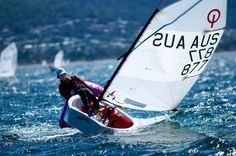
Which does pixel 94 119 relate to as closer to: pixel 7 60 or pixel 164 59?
pixel 164 59

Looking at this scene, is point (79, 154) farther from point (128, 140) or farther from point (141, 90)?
point (141, 90)

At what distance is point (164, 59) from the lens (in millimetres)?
17922

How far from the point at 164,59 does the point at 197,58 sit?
4.27 ft

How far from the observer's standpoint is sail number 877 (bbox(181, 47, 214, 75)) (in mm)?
18355

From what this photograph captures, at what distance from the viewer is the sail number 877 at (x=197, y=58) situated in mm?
18355

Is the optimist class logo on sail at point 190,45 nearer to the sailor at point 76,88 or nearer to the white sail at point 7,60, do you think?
the sailor at point 76,88

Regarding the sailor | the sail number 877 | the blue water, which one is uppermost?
the sail number 877

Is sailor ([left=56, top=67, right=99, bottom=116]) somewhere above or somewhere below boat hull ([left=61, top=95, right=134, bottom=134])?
above

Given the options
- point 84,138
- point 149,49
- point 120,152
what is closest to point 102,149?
point 120,152

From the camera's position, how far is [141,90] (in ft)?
59.5

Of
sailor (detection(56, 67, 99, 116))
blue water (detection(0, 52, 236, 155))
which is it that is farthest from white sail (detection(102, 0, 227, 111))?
sailor (detection(56, 67, 99, 116))

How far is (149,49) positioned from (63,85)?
4.45 meters

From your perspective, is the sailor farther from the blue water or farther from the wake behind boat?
the blue water

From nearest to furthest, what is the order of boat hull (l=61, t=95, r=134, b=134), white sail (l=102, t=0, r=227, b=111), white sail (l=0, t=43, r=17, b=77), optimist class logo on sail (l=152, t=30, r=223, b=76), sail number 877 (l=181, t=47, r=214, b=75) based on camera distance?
white sail (l=102, t=0, r=227, b=111)
optimist class logo on sail (l=152, t=30, r=223, b=76)
sail number 877 (l=181, t=47, r=214, b=75)
boat hull (l=61, t=95, r=134, b=134)
white sail (l=0, t=43, r=17, b=77)
